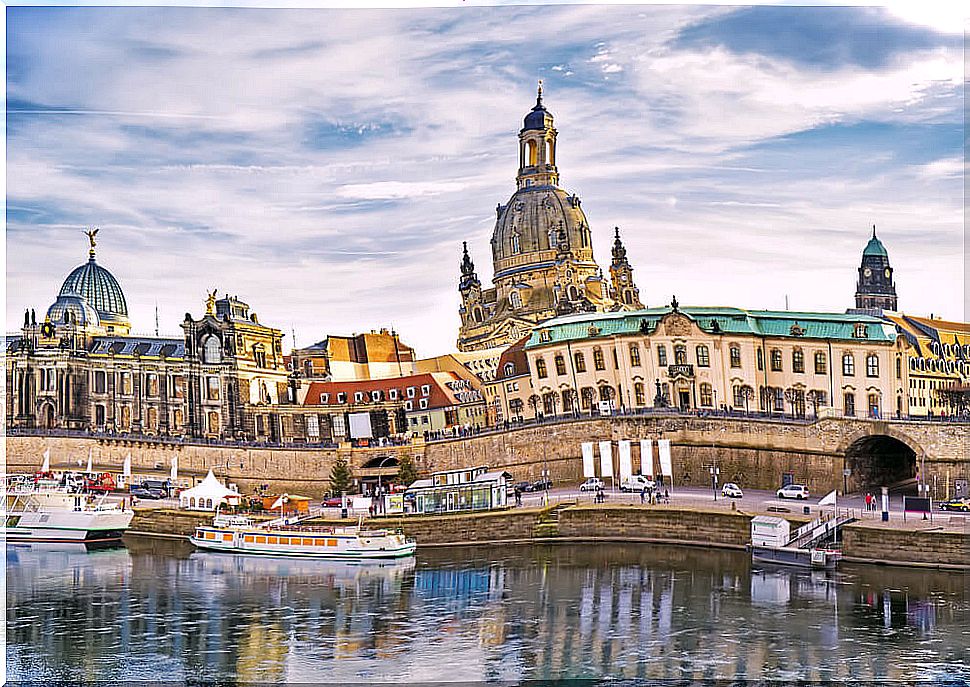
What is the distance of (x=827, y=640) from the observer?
46.2ft

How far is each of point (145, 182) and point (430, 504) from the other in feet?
18.5

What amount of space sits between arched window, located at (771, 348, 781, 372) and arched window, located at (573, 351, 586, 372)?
9.40 ft

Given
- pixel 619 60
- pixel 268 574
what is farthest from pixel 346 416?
pixel 619 60

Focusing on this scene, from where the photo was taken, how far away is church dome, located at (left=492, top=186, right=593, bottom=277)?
2436cm

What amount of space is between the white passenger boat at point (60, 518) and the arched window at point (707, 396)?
8.37 meters

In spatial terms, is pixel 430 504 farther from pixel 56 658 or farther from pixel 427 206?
pixel 56 658

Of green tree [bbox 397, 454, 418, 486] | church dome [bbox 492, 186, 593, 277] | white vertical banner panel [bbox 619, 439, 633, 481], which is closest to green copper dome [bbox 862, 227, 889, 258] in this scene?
white vertical banner panel [bbox 619, 439, 633, 481]

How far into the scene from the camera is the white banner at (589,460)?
64.8 feet

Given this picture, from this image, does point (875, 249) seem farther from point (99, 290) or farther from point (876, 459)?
point (99, 290)

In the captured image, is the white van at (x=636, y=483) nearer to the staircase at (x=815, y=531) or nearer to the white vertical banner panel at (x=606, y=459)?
the white vertical banner panel at (x=606, y=459)

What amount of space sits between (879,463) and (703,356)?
2708mm

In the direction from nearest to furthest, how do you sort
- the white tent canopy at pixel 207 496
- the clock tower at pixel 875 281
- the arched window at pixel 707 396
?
the clock tower at pixel 875 281 → the arched window at pixel 707 396 → the white tent canopy at pixel 207 496

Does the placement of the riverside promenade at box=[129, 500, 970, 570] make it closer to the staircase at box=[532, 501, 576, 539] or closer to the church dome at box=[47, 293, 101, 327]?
the staircase at box=[532, 501, 576, 539]

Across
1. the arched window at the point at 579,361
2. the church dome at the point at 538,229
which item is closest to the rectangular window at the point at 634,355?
the arched window at the point at 579,361
